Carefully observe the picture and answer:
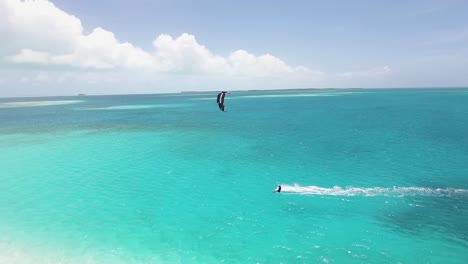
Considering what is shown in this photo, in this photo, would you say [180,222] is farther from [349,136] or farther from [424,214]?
[349,136]

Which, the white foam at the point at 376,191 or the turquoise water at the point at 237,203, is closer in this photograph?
the turquoise water at the point at 237,203

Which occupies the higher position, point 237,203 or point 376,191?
point 376,191

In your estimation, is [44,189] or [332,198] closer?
[332,198]

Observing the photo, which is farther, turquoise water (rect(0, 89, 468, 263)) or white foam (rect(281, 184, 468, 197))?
white foam (rect(281, 184, 468, 197))

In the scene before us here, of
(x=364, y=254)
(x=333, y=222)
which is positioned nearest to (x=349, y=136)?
(x=333, y=222)

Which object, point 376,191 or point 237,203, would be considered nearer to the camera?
point 237,203

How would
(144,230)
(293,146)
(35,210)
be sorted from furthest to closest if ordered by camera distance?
(293,146), (35,210), (144,230)

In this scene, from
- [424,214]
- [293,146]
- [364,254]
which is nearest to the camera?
[364,254]

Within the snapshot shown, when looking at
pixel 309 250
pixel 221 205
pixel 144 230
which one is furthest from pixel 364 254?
pixel 144 230
